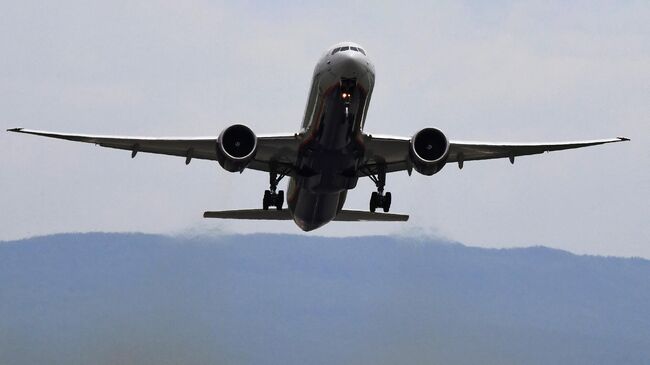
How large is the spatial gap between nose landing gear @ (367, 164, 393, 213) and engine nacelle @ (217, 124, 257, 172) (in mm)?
6117

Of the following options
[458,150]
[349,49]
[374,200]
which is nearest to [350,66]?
[349,49]

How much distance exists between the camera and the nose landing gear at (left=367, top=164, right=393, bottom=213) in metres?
40.6

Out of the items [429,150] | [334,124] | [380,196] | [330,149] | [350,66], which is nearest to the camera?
[350,66]

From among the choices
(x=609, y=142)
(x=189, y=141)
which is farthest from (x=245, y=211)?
(x=609, y=142)

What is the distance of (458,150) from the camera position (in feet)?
131

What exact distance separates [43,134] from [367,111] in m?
10.4

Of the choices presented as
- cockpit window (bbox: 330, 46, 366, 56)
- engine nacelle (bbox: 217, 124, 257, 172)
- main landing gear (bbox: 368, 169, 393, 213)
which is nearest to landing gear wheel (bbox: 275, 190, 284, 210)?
main landing gear (bbox: 368, 169, 393, 213)

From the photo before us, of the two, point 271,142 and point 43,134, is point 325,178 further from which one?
point 43,134

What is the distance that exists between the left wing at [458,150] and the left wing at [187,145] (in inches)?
105

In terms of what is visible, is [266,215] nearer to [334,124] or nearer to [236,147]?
[236,147]

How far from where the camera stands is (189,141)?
126ft

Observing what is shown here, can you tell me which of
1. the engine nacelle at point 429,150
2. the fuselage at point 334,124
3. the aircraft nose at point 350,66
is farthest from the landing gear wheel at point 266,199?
the aircraft nose at point 350,66

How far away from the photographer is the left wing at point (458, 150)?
→ 38188 mm

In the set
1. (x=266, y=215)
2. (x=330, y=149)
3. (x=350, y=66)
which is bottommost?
(x=266, y=215)
